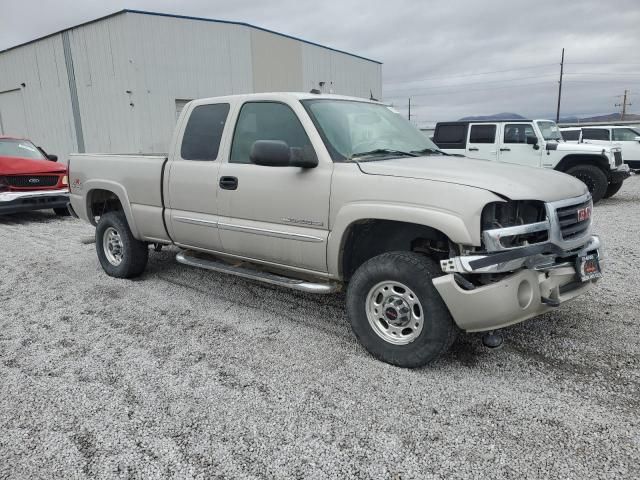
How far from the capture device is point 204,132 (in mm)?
4516

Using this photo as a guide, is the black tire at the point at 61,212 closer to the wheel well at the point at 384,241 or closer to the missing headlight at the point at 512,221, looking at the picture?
the wheel well at the point at 384,241

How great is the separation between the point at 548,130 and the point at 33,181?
468 inches

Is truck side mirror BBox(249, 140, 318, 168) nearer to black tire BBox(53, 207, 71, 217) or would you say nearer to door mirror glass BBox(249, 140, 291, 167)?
door mirror glass BBox(249, 140, 291, 167)

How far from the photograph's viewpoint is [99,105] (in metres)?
19.5

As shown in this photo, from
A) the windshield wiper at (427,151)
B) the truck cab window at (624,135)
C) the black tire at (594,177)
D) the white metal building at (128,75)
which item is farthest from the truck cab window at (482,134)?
the white metal building at (128,75)

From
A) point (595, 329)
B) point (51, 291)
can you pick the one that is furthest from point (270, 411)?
point (51, 291)

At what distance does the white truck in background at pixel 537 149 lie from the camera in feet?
36.1

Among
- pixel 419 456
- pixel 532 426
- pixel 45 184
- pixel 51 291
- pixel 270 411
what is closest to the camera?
pixel 419 456

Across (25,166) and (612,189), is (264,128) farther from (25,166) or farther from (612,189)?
(612,189)

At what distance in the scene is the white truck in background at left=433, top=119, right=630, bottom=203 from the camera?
11016 mm

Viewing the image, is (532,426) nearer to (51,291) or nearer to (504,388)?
(504,388)

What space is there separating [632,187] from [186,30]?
17375 millimetres

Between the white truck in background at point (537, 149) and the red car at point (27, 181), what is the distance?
355 inches

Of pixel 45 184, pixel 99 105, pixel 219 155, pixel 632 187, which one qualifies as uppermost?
pixel 99 105
